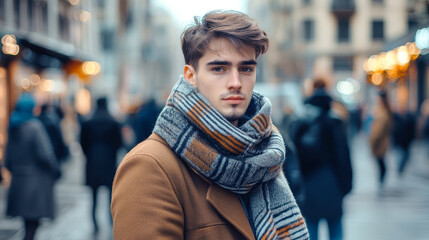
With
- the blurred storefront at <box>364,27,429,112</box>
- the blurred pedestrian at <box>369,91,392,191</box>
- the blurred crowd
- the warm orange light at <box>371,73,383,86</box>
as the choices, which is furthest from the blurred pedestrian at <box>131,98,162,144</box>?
the warm orange light at <box>371,73,383,86</box>

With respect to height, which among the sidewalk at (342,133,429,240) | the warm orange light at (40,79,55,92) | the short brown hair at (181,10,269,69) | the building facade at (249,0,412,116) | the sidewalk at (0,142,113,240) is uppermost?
the building facade at (249,0,412,116)

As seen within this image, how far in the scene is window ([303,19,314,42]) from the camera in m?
41.4

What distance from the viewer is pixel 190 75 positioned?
6.79 ft

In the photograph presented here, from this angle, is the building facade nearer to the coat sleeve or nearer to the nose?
the nose

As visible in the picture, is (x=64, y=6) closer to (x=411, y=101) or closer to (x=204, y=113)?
(x=411, y=101)

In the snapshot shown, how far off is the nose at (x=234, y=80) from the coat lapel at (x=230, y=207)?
41 centimetres

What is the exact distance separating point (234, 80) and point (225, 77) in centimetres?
4

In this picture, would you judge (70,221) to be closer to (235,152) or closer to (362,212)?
(362,212)

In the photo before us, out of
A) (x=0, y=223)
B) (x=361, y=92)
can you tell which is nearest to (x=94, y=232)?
(x=0, y=223)

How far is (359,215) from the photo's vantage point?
8.38 metres

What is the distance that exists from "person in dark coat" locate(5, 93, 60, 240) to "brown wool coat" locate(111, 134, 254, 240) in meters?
4.38

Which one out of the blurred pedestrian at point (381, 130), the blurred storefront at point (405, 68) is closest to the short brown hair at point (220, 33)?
the blurred pedestrian at point (381, 130)

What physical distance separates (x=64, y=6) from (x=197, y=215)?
24.9m

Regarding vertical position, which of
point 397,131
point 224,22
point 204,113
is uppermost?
point 224,22
